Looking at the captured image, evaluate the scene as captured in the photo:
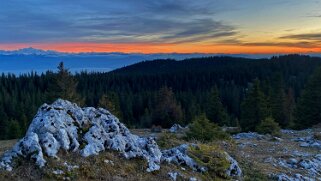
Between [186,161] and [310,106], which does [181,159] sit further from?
[310,106]

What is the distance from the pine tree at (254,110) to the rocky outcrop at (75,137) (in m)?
36.7

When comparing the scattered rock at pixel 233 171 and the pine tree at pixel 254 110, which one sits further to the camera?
the pine tree at pixel 254 110

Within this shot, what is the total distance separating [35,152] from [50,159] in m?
0.50

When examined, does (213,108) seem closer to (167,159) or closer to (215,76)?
(167,159)

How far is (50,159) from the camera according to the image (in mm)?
10289

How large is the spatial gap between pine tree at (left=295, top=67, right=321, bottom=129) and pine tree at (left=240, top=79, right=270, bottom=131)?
14.9 feet

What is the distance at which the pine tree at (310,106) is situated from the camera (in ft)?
153

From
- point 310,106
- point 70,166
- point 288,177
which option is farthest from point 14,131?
point 288,177

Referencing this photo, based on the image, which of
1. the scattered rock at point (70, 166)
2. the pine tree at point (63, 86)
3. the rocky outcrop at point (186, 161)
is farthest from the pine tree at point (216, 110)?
the scattered rock at point (70, 166)

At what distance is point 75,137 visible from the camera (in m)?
11.6

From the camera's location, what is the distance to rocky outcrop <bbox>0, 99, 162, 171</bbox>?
10331 millimetres

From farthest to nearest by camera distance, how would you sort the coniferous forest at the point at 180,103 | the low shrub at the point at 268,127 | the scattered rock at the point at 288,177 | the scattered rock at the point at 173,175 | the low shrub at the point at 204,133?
the coniferous forest at the point at 180,103, the low shrub at the point at 268,127, the low shrub at the point at 204,133, the scattered rock at the point at 288,177, the scattered rock at the point at 173,175

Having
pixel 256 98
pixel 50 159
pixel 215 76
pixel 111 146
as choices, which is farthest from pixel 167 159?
pixel 215 76

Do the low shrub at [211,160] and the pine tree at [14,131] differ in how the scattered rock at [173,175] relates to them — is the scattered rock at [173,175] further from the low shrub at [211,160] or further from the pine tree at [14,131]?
the pine tree at [14,131]
